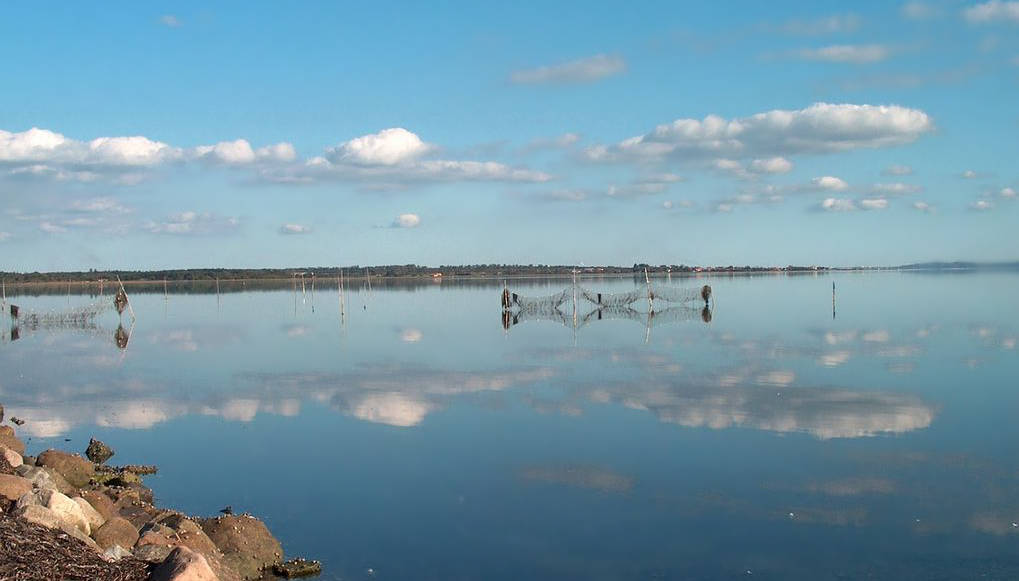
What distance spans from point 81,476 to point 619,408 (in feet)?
30.2

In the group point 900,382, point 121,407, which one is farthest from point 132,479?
point 900,382

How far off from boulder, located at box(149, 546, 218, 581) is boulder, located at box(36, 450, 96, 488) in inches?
198

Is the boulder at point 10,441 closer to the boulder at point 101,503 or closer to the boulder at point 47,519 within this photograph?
the boulder at point 101,503

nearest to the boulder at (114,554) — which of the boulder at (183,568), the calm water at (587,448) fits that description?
the boulder at (183,568)

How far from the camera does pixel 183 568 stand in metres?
6.11

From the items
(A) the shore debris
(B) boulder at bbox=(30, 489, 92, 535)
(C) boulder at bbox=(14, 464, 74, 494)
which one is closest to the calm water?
(A) the shore debris

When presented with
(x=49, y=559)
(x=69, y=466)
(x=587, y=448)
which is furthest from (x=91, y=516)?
(x=587, y=448)

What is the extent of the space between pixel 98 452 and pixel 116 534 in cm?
639

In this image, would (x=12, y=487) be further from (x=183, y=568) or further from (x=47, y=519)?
(x=183, y=568)

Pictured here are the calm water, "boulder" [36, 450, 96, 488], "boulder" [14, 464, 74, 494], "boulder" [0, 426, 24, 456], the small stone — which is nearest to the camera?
"boulder" [14, 464, 74, 494]

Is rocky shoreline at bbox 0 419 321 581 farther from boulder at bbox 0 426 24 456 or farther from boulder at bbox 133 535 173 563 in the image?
boulder at bbox 0 426 24 456

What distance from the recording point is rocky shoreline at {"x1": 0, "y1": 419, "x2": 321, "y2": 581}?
237 inches

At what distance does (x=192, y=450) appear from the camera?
13984 mm

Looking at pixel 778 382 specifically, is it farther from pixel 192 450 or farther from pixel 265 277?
pixel 265 277
